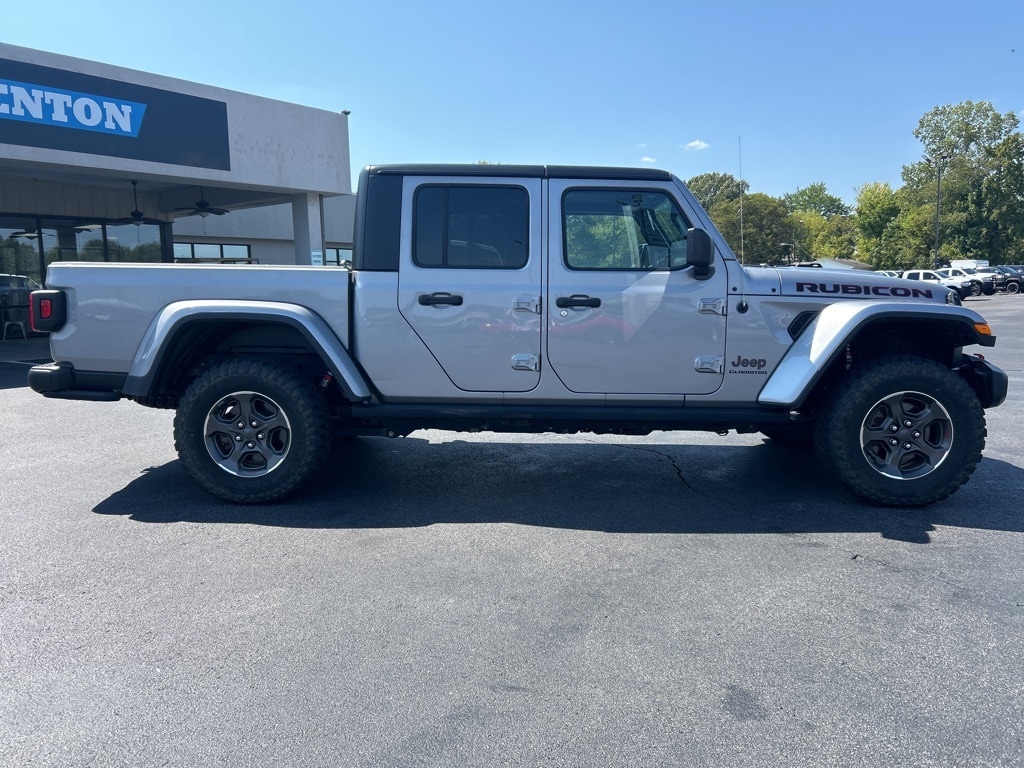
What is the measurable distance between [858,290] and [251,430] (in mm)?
4052

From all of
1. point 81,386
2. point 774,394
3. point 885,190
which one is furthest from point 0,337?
point 885,190

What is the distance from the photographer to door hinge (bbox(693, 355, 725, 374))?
473 cm

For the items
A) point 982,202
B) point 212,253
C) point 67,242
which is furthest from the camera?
point 982,202

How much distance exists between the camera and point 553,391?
4824mm

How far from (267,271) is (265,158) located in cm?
1151

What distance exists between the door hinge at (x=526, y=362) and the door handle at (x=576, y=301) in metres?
0.37

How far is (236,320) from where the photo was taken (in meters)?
4.68

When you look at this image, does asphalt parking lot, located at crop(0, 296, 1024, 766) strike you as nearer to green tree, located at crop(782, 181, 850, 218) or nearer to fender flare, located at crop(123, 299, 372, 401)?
fender flare, located at crop(123, 299, 372, 401)

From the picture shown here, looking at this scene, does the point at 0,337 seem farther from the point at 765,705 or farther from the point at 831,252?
the point at 831,252

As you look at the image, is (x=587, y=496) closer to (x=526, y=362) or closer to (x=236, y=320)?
(x=526, y=362)

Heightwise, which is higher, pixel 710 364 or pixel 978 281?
pixel 978 281

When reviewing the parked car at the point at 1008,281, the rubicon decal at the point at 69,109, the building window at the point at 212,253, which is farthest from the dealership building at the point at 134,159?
the parked car at the point at 1008,281

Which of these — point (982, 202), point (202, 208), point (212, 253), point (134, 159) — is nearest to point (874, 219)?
point (982, 202)

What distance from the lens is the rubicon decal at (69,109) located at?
11.6 metres
